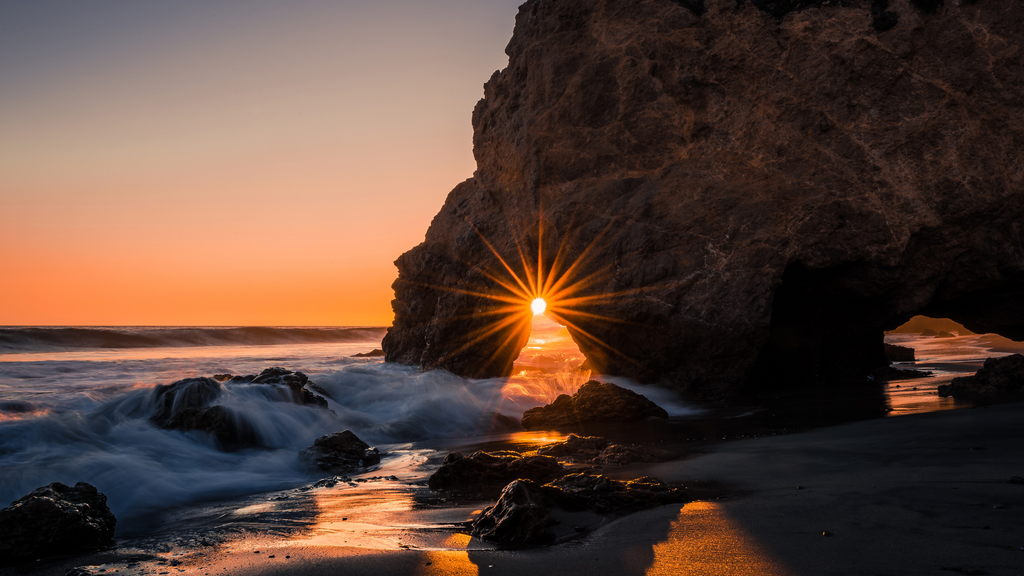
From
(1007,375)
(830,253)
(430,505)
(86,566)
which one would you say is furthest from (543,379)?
(86,566)

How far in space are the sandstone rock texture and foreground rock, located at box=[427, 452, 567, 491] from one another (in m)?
7.89

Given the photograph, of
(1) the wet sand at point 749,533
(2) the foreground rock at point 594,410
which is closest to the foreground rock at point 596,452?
(1) the wet sand at point 749,533

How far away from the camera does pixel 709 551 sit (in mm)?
2984

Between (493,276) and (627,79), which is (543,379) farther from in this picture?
(627,79)

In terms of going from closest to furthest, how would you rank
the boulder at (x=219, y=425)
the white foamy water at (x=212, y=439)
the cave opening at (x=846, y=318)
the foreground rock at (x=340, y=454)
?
the white foamy water at (x=212, y=439) → the foreground rock at (x=340, y=454) → the boulder at (x=219, y=425) → the cave opening at (x=846, y=318)

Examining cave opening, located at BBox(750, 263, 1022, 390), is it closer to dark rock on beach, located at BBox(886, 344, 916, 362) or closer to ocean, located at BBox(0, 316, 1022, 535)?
ocean, located at BBox(0, 316, 1022, 535)

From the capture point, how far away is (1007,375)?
9.16m

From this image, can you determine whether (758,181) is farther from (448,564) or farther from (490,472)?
(448,564)

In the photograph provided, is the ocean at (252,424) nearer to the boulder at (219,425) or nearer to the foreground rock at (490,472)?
the boulder at (219,425)

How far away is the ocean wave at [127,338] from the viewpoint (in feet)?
98.6

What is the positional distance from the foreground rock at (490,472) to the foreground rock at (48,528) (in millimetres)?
2534

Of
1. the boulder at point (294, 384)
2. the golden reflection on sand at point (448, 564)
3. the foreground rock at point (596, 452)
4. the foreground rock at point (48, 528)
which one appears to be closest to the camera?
the golden reflection on sand at point (448, 564)

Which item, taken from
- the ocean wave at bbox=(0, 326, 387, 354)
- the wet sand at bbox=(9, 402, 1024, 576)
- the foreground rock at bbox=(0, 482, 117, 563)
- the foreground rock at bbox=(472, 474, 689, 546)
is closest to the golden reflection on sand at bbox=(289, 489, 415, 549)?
the wet sand at bbox=(9, 402, 1024, 576)

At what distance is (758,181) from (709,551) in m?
10.7
